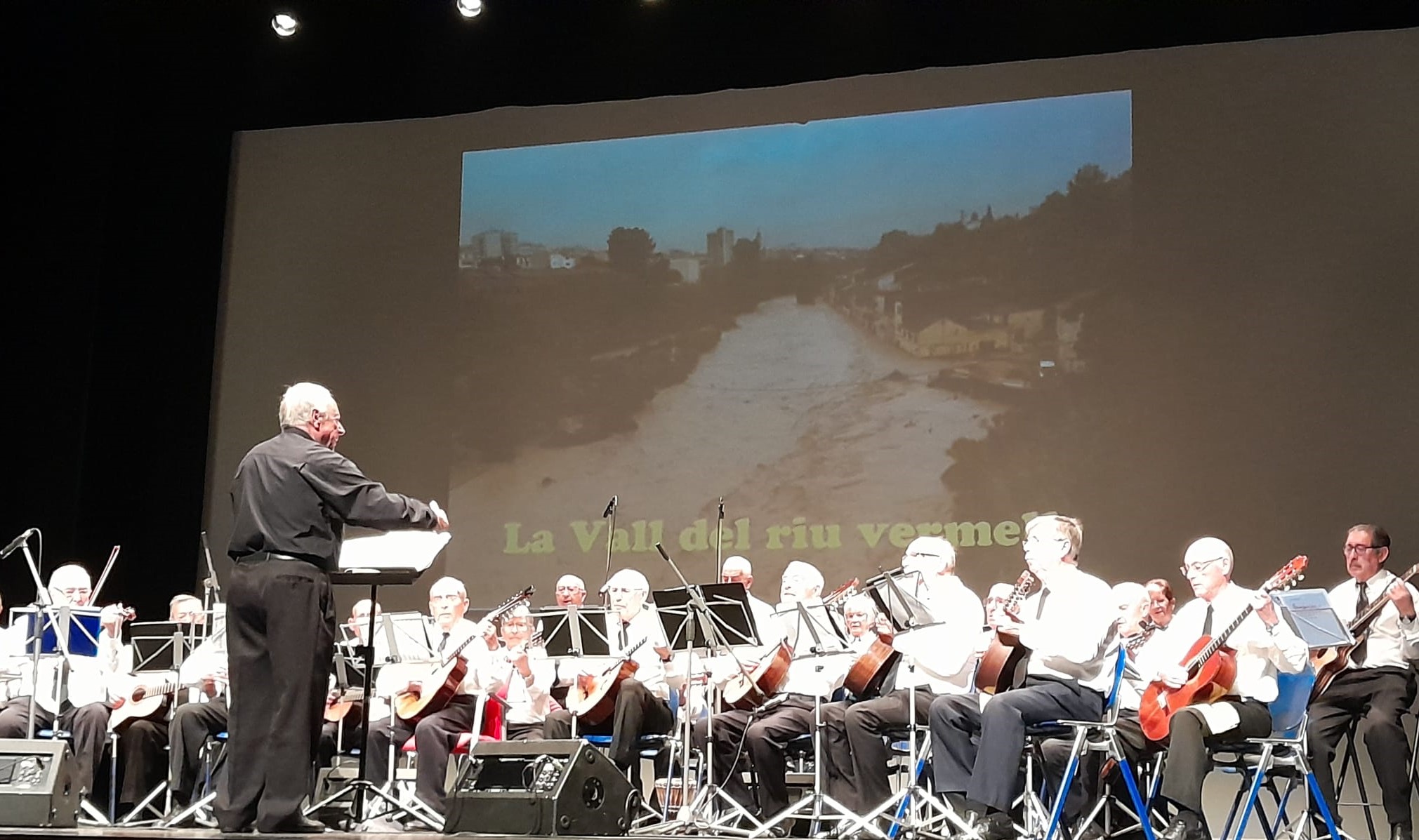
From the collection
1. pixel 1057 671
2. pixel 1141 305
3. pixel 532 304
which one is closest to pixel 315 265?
pixel 532 304

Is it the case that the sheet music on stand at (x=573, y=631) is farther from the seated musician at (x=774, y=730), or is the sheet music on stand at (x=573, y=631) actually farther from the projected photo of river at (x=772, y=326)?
the projected photo of river at (x=772, y=326)

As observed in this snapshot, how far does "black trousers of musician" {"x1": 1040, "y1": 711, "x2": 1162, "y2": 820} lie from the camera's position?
19.0 feet

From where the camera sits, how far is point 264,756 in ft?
14.9

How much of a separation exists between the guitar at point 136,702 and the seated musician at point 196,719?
12 centimetres

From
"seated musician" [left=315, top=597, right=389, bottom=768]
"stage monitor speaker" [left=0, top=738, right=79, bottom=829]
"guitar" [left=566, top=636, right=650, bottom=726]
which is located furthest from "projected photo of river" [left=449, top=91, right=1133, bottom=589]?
"stage monitor speaker" [left=0, top=738, right=79, bottom=829]

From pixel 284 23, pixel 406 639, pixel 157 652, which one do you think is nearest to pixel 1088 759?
pixel 406 639

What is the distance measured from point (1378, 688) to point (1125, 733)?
1.46 m

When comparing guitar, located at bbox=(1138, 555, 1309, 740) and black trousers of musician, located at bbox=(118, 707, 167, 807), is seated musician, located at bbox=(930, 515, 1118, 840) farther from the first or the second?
black trousers of musician, located at bbox=(118, 707, 167, 807)

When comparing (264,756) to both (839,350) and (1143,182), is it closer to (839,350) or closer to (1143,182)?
(839,350)

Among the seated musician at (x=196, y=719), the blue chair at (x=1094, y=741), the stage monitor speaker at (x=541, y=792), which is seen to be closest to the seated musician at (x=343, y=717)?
the seated musician at (x=196, y=719)

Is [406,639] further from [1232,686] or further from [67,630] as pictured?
[1232,686]

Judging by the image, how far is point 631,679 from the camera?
22.8ft

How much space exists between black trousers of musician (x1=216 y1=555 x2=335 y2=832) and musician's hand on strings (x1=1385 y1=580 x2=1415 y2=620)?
493 centimetres

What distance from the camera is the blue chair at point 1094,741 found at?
514 cm
